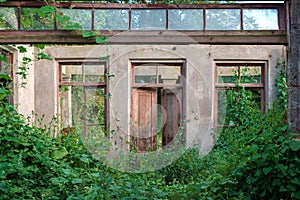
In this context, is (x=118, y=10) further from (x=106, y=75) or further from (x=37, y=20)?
(x=106, y=75)

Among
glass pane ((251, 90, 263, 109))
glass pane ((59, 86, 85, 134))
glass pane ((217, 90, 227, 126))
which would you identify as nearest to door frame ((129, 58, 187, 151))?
glass pane ((217, 90, 227, 126))

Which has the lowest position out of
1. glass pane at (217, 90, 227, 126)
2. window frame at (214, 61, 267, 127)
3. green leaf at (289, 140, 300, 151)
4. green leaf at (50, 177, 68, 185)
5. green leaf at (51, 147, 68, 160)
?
green leaf at (50, 177, 68, 185)

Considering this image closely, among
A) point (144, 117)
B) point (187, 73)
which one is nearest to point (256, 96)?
point (187, 73)

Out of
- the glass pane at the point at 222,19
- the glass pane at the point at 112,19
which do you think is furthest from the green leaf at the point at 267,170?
the glass pane at the point at 112,19

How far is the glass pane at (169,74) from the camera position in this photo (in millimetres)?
8023

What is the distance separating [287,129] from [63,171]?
2024 mm

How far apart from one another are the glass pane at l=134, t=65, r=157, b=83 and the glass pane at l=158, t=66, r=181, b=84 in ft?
Answer: 0.49

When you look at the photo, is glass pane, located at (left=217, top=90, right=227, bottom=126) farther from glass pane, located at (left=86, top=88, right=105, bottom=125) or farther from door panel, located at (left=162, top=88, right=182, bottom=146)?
glass pane, located at (left=86, top=88, right=105, bottom=125)

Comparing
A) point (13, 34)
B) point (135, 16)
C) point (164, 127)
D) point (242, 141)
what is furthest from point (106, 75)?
point (242, 141)

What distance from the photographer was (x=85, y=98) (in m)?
7.77

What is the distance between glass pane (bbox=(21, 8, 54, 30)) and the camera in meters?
3.92

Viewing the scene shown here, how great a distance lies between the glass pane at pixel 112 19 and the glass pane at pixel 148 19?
19 centimetres

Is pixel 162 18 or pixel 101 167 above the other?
pixel 162 18

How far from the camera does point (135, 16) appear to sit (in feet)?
14.9
